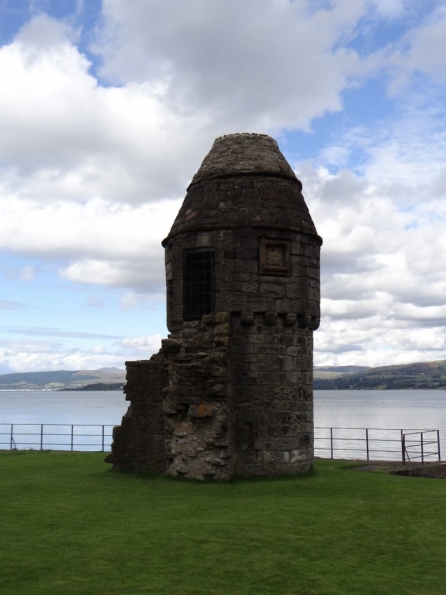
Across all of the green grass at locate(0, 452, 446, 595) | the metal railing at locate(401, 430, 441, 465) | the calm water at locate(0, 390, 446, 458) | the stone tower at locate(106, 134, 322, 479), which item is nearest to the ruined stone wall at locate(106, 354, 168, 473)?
the stone tower at locate(106, 134, 322, 479)

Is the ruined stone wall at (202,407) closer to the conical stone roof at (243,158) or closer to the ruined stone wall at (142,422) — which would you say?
the ruined stone wall at (142,422)

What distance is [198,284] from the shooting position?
1588 cm

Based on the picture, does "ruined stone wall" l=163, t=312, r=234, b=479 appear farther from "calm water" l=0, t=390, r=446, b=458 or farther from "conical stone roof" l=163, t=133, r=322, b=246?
"calm water" l=0, t=390, r=446, b=458

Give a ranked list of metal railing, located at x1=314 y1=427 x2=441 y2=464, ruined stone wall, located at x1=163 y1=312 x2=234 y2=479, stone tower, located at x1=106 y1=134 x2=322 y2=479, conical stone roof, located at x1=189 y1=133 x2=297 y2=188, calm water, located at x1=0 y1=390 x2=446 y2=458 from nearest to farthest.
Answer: ruined stone wall, located at x1=163 y1=312 x2=234 y2=479, stone tower, located at x1=106 y1=134 x2=322 y2=479, conical stone roof, located at x1=189 y1=133 x2=297 y2=188, metal railing, located at x1=314 y1=427 x2=441 y2=464, calm water, located at x1=0 y1=390 x2=446 y2=458

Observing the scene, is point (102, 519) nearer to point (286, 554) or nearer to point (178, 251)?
point (286, 554)

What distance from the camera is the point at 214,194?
16359mm

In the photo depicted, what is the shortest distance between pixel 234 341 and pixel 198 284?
166 centimetres

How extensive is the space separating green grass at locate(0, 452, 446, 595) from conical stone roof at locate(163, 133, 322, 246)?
19.9 ft

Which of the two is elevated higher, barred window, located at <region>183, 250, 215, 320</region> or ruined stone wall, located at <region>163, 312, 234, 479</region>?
barred window, located at <region>183, 250, 215, 320</region>

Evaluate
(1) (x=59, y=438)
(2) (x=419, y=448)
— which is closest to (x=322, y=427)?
(2) (x=419, y=448)

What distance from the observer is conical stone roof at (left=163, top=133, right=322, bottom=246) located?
52.2 ft

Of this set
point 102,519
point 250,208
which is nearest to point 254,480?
point 102,519

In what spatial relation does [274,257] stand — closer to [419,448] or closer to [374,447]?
[374,447]

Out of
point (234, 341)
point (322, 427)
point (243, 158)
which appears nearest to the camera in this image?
point (234, 341)
